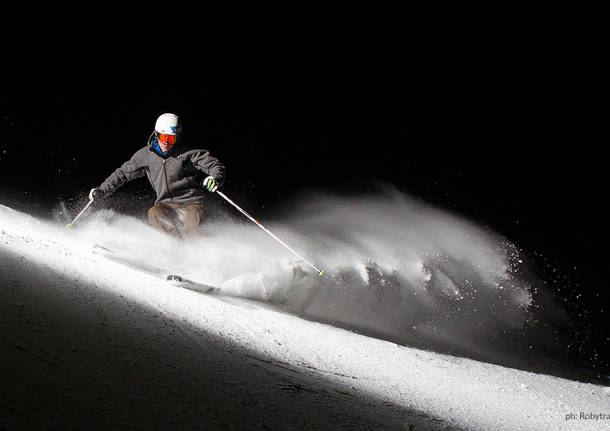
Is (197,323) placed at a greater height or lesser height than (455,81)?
lesser

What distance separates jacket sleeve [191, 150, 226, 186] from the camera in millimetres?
5363

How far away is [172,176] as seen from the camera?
18.1 ft

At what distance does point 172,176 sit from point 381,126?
13612mm

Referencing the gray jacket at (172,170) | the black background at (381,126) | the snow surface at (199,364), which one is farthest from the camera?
the black background at (381,126)

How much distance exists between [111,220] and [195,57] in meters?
12.9

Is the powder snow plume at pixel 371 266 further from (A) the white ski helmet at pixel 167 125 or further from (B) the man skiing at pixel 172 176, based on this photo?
(A) the white ski helmet at pixel 167 125

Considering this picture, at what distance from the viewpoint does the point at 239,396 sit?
5.14 feet

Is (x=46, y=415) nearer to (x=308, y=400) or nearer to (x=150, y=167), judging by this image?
(x=308, y=400)

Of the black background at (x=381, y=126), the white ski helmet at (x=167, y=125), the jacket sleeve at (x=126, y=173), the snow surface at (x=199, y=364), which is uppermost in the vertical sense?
the black background at (x=381, y=126)

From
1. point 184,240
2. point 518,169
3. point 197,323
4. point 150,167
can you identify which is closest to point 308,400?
point 197,323

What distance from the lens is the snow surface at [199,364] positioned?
1247mm

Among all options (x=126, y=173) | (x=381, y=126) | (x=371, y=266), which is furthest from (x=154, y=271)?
(x=381, y=126)

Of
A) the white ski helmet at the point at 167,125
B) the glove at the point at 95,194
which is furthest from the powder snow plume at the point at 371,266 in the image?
the white ski helmet at the point at 167,125

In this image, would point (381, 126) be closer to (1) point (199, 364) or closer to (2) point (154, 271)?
(2) point (154, 271)
